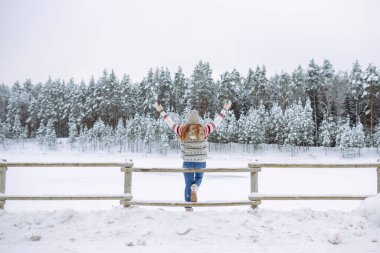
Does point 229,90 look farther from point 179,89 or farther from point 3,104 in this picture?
point 3,104

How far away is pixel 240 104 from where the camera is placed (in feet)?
272

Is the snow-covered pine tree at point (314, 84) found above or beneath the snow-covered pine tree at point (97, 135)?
above

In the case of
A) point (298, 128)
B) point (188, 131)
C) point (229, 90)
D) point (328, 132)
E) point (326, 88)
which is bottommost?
point (188, 131)

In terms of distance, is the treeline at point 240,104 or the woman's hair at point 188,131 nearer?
the woman's hair at point 188,131

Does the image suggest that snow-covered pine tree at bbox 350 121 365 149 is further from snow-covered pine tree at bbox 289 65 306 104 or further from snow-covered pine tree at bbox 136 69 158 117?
snow-covered pine tree at bbox 136 69 158 117

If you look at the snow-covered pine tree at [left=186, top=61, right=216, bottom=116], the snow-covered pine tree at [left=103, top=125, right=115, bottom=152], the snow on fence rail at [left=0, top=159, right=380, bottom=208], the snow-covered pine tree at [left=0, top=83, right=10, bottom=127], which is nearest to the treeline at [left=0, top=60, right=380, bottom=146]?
the snow-covered pine tree at [left=186, top=61, right=216, bottom=116]

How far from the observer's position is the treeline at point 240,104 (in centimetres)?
6812

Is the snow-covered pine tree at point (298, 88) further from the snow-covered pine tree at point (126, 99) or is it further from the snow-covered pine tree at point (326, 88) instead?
the snow-covered pine tree at point (126, 99)

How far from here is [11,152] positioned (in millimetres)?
72625

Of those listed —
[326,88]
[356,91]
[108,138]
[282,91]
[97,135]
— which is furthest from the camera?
[282,91]

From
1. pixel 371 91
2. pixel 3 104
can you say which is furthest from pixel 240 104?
pixel 3 104

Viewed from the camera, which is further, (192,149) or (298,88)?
(298,88)

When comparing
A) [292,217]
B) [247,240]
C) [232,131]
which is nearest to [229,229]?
[247,240]

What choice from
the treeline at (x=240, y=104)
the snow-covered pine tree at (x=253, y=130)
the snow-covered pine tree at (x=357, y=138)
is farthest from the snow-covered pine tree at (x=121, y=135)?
the snow-covered pine tree at (x=357, y=138)
